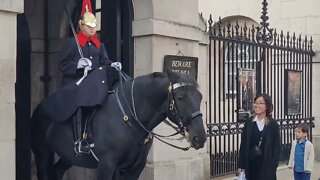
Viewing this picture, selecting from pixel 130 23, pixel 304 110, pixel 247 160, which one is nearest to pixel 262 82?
pixel 304 110

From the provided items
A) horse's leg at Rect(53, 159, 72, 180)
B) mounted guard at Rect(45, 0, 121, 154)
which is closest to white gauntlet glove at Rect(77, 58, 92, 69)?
mounted guard at Rect(45, 0, 121, 154)

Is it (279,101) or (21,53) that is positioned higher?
(21,53)

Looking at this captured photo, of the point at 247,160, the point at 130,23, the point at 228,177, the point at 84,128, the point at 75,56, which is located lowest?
the point at 228,177

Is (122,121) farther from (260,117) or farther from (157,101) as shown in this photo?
(260,117)

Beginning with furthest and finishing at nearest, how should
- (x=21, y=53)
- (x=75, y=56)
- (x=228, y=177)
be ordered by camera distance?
(x=228, y=177), (x=21, y=53), (x=75, y=56)

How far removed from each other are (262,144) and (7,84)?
3.26 m

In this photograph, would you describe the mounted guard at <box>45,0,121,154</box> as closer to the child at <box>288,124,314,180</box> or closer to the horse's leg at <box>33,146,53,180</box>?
the horse's leg at <box>33,146,53,180</box>

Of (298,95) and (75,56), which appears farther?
(298,95)

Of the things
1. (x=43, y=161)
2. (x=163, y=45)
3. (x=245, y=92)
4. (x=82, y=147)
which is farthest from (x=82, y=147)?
(x=245, y=92)

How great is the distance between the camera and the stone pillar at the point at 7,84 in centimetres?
586

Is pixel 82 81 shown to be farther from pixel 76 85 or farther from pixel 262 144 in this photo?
pixel 262 144

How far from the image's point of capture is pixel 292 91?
13156 mm

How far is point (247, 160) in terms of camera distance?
22.0 ft

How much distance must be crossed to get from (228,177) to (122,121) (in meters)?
5.47
